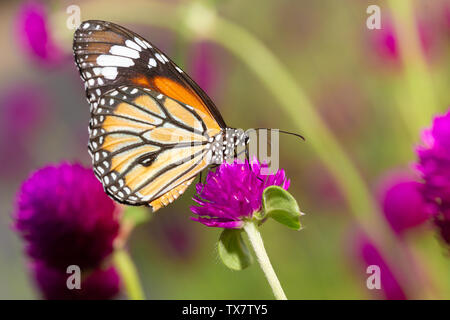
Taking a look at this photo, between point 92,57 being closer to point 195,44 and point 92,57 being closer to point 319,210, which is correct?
point 195,44

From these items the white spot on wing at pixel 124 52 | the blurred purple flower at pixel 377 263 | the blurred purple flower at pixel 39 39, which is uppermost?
the blurred purple flower at pixel 39 39

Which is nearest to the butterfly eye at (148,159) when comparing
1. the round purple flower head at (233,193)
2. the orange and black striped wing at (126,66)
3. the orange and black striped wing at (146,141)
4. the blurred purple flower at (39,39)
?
the orange and black striped wing at (146,141)

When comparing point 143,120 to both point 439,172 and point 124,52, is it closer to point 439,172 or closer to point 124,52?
point 124,52

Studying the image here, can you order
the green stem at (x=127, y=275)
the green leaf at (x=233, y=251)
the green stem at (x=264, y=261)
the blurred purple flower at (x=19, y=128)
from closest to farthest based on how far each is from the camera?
the green stem at (x=264, y=261) < the green leaf at (x=233, y=251) < the green stem at (x=127, y=275) < the blurred purple flower at (x=19, y=128)

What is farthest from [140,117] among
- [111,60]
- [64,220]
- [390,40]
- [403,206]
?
[390,40]

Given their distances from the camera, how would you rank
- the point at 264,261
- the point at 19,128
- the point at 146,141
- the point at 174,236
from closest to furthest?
the point at 264,261 < the point at 146,141 < the point at 174,236 < the point at 19,128

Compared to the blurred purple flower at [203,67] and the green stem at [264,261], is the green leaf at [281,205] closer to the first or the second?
the green stem at [264,261]

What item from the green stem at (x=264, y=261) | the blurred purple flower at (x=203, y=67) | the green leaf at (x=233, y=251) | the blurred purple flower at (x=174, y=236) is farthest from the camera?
the blurred purple flower at (x=174, y=236)

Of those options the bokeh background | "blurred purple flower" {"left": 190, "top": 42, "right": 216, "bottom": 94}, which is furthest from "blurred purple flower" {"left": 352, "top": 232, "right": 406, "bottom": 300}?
"blurred purple flower" {"left": 190, "top": 42, "right": 216, "bottom": 94}
